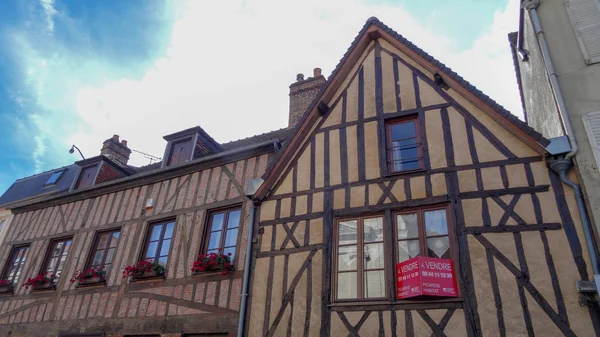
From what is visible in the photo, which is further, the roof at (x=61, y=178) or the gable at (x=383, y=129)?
the roof at (x=61, y=178)

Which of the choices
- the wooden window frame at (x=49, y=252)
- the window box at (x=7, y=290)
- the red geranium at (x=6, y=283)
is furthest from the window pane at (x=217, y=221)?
the red geranium at (x=6, y=283)

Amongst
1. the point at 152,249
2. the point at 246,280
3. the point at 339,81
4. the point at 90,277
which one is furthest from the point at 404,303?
the point at 90,277

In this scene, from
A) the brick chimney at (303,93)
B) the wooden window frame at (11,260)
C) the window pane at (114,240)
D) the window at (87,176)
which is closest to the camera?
the window pane at (114,240)

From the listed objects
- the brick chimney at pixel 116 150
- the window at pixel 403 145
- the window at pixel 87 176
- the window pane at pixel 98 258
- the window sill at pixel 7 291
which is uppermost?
the brick chimney at pixel 116 150

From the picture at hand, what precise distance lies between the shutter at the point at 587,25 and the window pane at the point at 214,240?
6460 millimetres

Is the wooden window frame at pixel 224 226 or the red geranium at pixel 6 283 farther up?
the wooden window frame at pixel 224 226

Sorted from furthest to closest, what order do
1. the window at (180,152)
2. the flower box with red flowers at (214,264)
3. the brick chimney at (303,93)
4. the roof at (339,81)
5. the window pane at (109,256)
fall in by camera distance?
the brick chimney at (303,93), the window at (180,152), the window pane at (109,256), the flower box with red flowers at (214,264), the roof at (339,81)

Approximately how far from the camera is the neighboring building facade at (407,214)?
16.4ft

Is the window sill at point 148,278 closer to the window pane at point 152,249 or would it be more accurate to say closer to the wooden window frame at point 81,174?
the window pane at point 152,249

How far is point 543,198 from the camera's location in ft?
17.5

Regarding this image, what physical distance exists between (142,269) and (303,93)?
5.56 metres

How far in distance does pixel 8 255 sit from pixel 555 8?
517 inches

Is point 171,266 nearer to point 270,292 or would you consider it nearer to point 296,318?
point 270,292

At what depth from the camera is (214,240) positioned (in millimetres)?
7973
